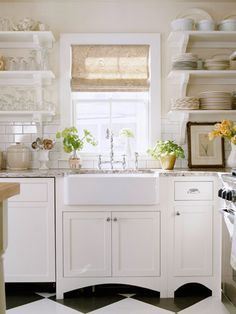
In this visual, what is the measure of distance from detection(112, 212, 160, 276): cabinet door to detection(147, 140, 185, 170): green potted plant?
56cm

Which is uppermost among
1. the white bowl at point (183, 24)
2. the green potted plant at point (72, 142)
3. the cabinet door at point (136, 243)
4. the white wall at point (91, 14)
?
the white wall at point (91, 14)

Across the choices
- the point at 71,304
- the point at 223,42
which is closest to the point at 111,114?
the point at 223,42

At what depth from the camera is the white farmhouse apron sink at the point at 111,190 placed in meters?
3.06

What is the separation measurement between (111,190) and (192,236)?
71 centimetres

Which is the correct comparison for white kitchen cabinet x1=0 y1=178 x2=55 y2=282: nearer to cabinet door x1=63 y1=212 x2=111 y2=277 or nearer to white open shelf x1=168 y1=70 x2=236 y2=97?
cabinet door x1=63 y1=212 x2=111 y2=277

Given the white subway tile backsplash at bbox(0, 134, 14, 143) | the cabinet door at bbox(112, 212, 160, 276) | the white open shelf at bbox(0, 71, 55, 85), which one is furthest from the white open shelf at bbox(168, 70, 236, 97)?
the white subway tile backsplash at bbox(0, 134, 14, 143)

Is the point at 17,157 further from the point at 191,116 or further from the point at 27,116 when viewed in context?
the point at 191,116

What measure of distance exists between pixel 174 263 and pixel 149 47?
1.95 metres

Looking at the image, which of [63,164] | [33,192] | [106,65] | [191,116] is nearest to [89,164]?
[63,164]

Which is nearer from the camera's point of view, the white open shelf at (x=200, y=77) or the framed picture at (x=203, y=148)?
the white open shelf at (x=200, y=77)

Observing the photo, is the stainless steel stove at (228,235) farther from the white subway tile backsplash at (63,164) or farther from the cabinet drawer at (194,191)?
the white subway tile backsplash at (63,164)

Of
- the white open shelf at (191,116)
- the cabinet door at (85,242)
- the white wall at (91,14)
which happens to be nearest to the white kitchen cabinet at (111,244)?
the cabinet door at (85,242)

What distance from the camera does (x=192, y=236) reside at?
3119 millimetres

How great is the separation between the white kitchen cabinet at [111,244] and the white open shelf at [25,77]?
126 cm
